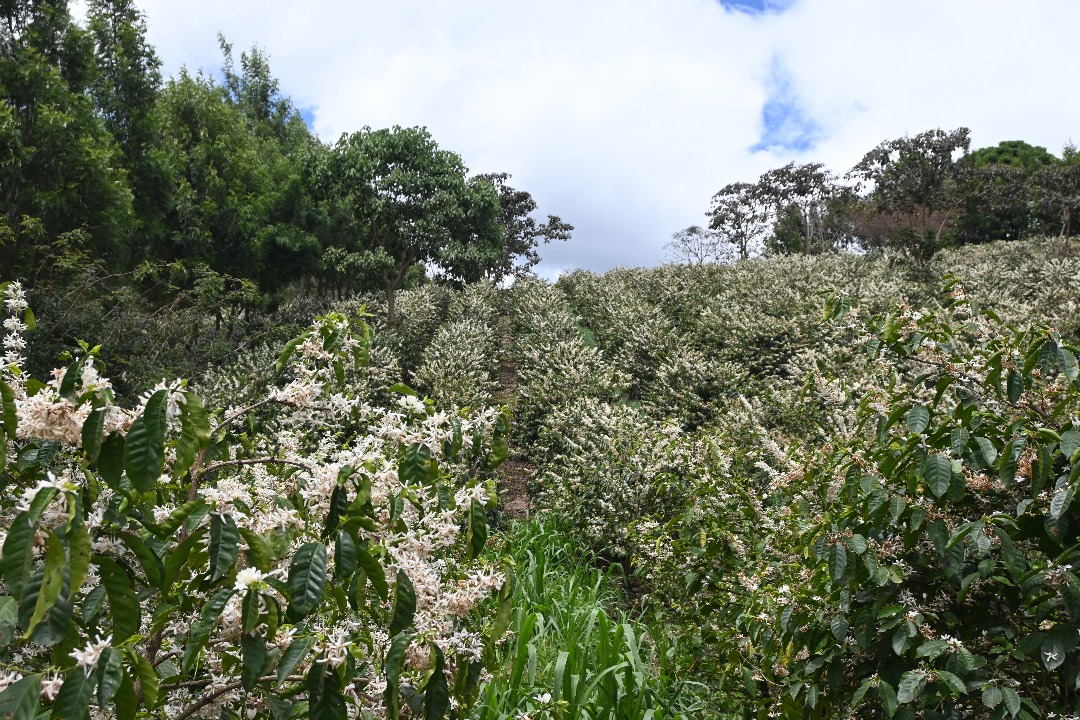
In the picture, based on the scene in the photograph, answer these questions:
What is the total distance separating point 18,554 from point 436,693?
98 centimetres

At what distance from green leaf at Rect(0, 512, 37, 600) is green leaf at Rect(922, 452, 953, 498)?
2388 mm

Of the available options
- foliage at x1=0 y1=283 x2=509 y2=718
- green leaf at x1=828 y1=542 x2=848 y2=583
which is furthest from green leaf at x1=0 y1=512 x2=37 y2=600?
green leaf at x1=828 y1=542 x2=848 y2=583

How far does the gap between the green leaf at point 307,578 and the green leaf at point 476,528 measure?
18.3 inches

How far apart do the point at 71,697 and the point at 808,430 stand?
7.22 meters

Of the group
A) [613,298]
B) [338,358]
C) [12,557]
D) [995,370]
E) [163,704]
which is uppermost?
[613,298]

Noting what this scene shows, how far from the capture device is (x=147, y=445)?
4.74 feet

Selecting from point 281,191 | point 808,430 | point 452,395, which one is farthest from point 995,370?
point 281,191

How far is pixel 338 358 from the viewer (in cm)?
229

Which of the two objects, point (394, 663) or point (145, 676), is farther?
point (394, 663)

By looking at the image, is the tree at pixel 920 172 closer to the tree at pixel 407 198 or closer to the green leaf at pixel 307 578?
the tree at pixel 407 198

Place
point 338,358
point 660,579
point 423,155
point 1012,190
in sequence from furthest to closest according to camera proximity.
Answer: point 1012,190, point 423,155, point 660,579, point 338,358

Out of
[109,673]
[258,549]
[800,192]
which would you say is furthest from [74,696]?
[800,192]

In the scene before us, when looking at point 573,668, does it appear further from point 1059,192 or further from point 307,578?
point 1059,192

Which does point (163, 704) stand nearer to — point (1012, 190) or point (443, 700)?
point (443, 700)
